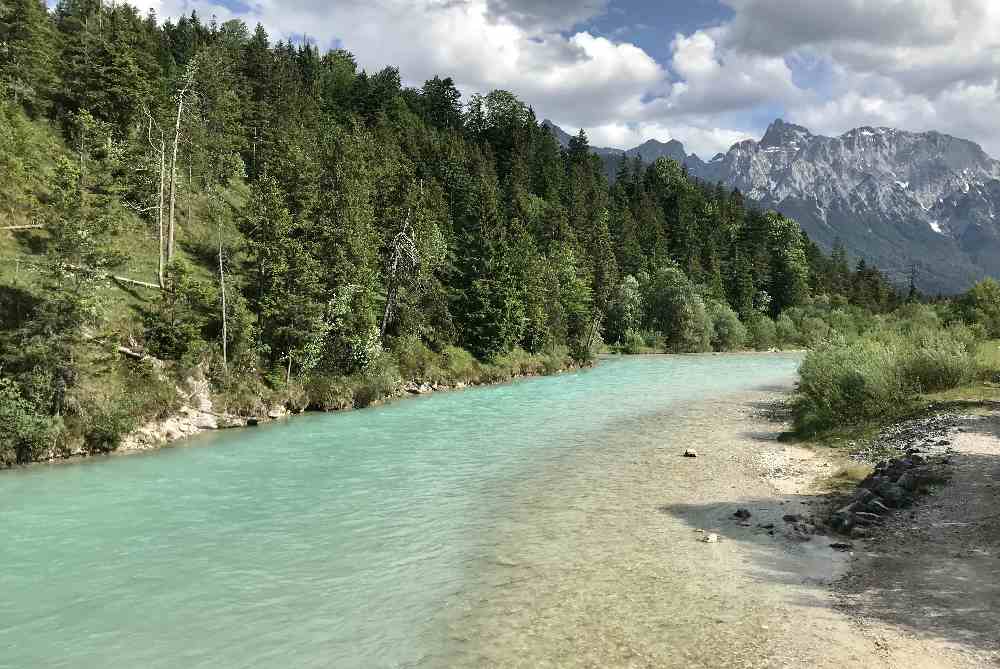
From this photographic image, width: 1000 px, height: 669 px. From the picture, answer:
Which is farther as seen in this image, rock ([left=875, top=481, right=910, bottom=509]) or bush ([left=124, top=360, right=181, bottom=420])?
bush ([left=124, top=360, right=181, bottom=420])

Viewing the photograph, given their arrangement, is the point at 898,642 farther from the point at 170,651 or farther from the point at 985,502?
the point at 170,651

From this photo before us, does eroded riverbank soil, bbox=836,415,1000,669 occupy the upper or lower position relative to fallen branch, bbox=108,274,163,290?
lower

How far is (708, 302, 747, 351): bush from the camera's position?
350ft

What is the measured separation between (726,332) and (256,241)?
84.7 meters

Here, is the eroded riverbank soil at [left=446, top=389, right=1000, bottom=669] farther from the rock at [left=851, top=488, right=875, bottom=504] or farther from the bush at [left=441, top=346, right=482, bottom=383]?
the bush at [left=441, top=346, right=482, bottom=383]

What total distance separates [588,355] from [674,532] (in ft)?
199

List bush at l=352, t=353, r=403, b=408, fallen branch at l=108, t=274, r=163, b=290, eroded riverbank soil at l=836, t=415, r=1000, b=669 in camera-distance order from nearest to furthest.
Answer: eroded riverbank soil at l=836, t=415, r=1000, b=669 → fallen branch at l=108, t=274, r=163, b=290 → bush at l=352, t=353, r=403, b=408

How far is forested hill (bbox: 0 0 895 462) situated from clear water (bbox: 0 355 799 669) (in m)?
6.98

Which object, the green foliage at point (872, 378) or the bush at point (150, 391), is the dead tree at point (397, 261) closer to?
the bush at point (150, 391)

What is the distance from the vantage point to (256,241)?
44.6 metres

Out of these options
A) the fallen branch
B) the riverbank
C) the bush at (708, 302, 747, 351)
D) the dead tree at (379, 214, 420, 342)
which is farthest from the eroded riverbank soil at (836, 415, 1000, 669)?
the bush at (708, 302, 747, 351)

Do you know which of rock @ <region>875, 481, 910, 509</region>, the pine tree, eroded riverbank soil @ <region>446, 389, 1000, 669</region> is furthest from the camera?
the pine tree

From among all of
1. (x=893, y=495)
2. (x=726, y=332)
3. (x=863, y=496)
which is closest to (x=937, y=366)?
(x=893, y=495)

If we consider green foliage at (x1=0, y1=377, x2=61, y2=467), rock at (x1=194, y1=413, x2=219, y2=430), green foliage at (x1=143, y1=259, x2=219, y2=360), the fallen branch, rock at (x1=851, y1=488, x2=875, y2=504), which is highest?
the fallen branch
